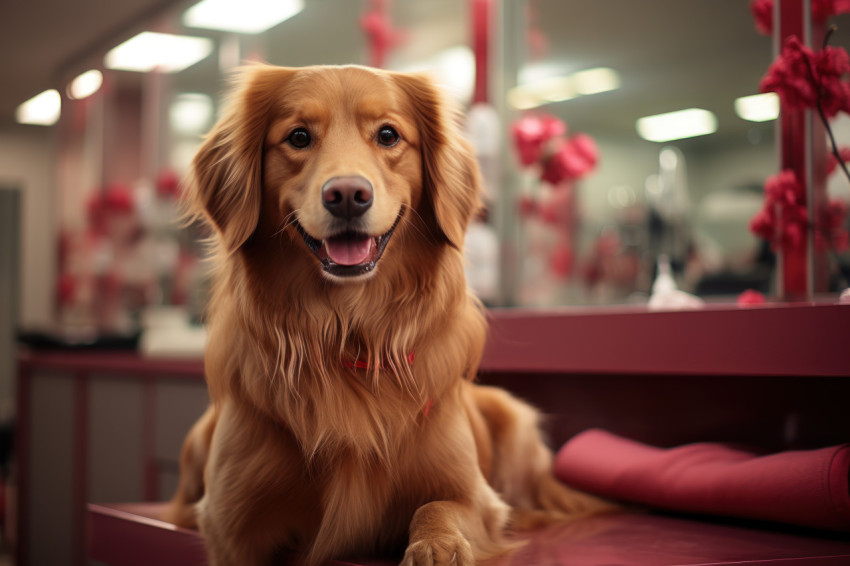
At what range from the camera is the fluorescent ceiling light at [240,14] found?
4414 mm

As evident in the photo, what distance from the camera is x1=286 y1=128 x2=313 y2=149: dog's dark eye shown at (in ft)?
4.33

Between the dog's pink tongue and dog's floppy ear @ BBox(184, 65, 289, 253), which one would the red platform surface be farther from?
dog's floppy ear @ BBox(184, 65, 289, 253)

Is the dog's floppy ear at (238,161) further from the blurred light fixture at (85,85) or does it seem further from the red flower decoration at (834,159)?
the blurred light fixture at (85,85)

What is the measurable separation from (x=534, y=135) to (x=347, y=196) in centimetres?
187

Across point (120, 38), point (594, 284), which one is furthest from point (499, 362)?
point (120, 38)

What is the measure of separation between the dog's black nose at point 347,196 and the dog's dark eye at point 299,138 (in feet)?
0.47

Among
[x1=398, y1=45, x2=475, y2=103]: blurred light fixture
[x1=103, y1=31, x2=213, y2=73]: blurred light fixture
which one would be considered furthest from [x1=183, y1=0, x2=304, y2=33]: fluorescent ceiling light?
[x1=398, y1=45, x2=475, y2=103]: blurred light fixture

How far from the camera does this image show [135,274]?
5.62 metres

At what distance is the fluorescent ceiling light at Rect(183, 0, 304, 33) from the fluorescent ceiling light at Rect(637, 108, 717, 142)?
2.15 meters

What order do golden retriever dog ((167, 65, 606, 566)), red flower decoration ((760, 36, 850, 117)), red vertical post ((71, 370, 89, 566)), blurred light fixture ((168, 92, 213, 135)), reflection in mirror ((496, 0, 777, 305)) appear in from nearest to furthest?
golden retriever dog ((167, 65, 606, 566)) < red flower decoration ((760, 36, 850, 117)) < reflection in mirror ((496, 0, 777, 305)) < red vertical post ((71, 370, 89, 566)) < blurred light fixture ((168, 92, 213, 135))

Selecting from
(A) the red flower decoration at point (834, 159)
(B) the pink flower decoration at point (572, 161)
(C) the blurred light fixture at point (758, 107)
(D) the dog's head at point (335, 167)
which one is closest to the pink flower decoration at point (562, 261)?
(B) the pink flower decoration at point (572, 161)

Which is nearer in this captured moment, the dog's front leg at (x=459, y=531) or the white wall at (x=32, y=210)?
the dog's front leg at (x=459, y=531)

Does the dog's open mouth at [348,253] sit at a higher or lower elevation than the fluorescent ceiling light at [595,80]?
lower

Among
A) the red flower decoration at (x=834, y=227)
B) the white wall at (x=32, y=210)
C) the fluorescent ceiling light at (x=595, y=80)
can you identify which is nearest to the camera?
the red flower decoration at (x=834, y=227)
